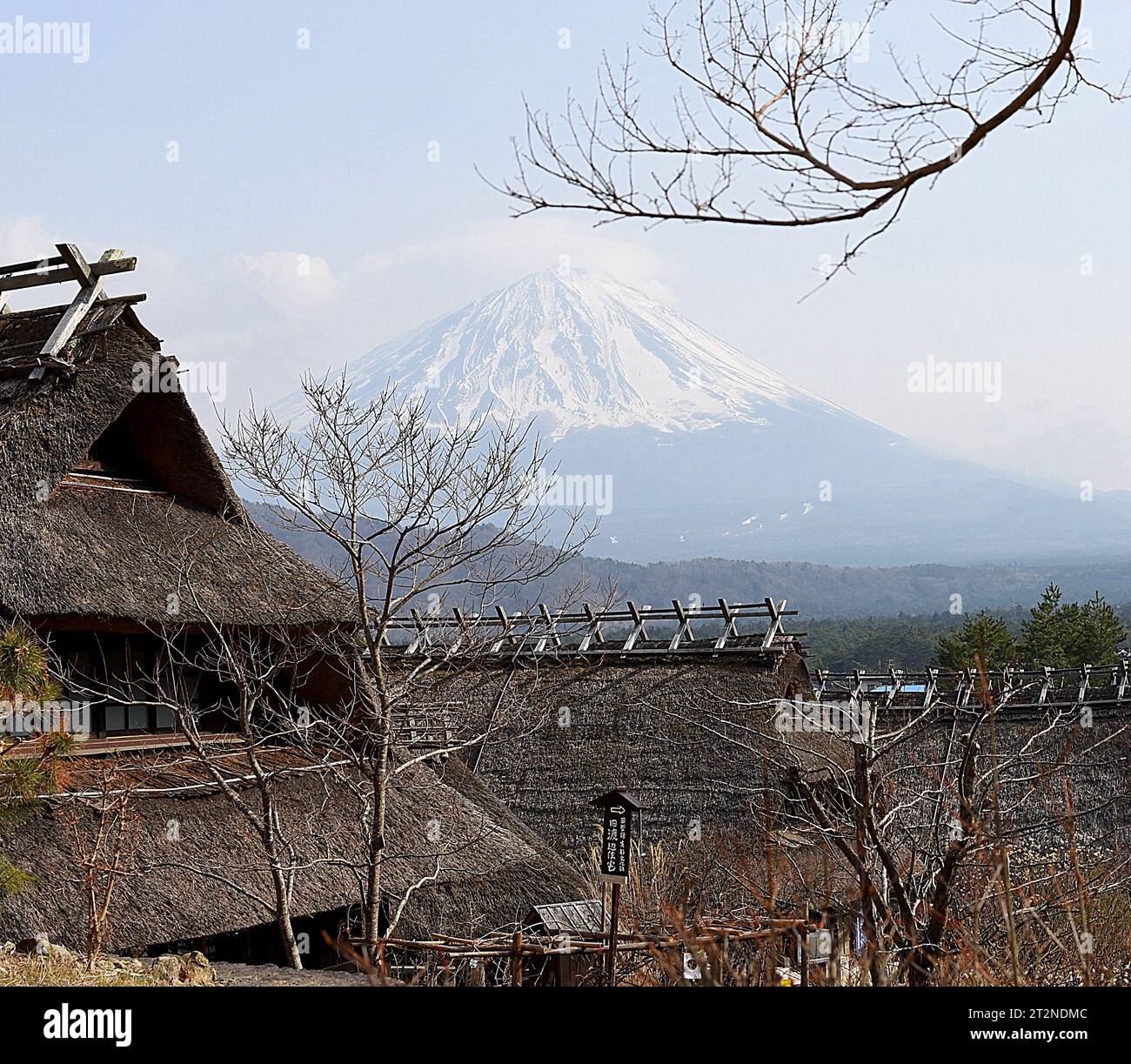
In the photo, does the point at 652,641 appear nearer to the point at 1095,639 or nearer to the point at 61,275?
the point at 61,275

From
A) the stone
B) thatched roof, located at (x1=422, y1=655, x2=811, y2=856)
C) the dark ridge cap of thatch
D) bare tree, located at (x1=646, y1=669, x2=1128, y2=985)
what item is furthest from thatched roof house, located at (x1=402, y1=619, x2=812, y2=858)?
the stone

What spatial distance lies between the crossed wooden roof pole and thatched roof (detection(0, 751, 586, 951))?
3.35 meters

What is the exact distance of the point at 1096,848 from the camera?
1389 cm

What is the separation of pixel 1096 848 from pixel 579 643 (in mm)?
7283

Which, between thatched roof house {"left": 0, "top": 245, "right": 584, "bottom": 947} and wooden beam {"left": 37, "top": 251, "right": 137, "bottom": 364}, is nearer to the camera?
thatched roof house {"left": 0, "top": 245, "right": 584, "bottom": 947}

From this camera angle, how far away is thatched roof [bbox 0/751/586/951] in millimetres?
8039

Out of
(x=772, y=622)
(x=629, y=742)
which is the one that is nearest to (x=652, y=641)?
(x=772, y=622)

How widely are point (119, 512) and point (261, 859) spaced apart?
3.19 meters

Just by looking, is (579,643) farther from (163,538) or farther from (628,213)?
(628,213)

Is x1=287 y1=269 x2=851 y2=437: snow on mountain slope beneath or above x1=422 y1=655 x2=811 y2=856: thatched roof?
above

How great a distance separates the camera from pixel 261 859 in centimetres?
947

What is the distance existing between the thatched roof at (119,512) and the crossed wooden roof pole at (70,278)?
0.10 metres

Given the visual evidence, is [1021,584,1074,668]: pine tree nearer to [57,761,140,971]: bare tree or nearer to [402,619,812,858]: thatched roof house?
[402,619,812,858]: thatched roof house
